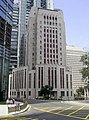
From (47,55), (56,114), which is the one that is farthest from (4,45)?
(47,55)

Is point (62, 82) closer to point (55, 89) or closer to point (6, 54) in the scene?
point (55, 89)

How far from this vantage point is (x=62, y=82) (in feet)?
479

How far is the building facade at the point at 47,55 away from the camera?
144 metres

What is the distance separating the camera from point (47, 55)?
15350 centimetres

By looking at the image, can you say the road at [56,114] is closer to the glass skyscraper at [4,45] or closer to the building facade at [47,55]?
the glass skyscraper at [4,45]

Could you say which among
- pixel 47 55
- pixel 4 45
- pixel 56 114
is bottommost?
pixel 56 114

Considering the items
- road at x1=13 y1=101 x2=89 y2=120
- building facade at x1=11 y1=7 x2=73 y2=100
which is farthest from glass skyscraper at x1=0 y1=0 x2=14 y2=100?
building facade at x1=11 y1=7 x2=73 y2=100

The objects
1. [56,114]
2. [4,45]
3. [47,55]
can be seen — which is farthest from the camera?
[47,55]

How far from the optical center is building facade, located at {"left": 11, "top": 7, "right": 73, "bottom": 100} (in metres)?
144

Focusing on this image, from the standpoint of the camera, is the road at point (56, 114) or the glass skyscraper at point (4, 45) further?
the glass skyscraper at point (4, 45)

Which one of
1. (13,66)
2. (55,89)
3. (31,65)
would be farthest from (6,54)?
(13,66)

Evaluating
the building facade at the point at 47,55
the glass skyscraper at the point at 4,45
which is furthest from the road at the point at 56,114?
the building facade at the point at 47,55

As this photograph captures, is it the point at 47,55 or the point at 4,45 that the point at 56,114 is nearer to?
the point at 4,45

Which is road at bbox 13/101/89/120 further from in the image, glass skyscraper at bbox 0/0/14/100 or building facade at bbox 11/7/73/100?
building facade at bbox 11/7/73/100
